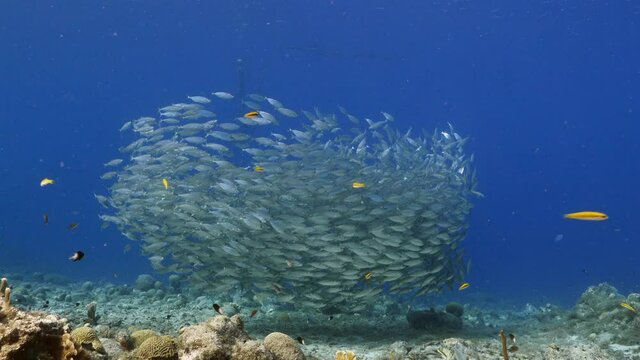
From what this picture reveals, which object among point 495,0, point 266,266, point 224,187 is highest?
point 495,0

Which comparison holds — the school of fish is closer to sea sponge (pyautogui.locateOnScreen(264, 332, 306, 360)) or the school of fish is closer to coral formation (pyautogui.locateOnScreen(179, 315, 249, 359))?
sea sponge (pyautogui.locateOnScreen(264, 332, 306, 360))

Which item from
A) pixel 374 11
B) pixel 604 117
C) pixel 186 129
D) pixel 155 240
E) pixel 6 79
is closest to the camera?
pixel 155 240

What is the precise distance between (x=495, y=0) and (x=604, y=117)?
8777 centimetres

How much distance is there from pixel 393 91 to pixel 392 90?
0.57m

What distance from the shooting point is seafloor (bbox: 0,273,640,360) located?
136 inches

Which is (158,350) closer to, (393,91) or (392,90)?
(392,90)

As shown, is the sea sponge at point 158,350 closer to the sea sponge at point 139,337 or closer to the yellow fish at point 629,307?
the sea sponge at point 139,337

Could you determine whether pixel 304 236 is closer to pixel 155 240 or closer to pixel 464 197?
pixel 155 240

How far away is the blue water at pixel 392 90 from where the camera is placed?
1987 inches

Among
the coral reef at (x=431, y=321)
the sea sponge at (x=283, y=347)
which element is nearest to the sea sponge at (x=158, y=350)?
the sea sponge at (x=283, y=347)

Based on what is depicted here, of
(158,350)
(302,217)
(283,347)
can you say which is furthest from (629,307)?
(158,350)

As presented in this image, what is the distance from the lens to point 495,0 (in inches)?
1877

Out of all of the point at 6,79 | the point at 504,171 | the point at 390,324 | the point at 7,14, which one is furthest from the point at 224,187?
the point at 504,171

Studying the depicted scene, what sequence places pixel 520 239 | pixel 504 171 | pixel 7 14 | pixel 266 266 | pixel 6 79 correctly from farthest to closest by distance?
1. pixel 504 171
2. pixel 520 239
3. pixel 6 79
4. pixel 7 14
5. pixel 266 266
